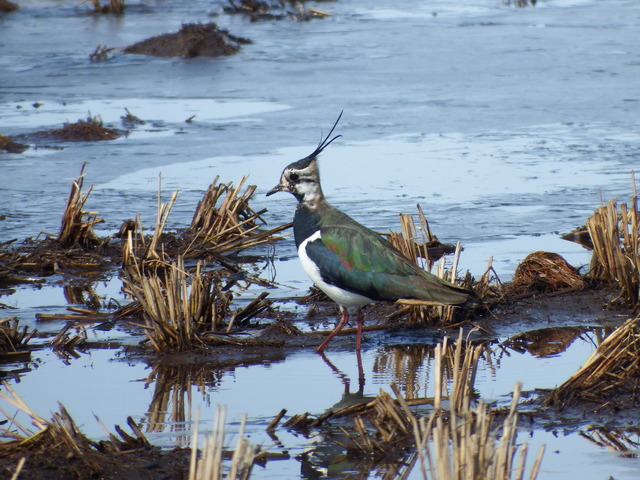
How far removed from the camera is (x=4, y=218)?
9820 millimetres

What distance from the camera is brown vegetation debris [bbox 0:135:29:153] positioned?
12.8 m

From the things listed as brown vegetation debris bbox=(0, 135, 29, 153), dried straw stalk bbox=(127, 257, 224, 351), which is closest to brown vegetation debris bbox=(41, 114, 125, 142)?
brown vegetation debris bbox=(0, 135, 29, 153)

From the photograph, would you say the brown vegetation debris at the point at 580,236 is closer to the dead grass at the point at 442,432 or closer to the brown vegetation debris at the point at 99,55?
the dead grass at the point at 442,432

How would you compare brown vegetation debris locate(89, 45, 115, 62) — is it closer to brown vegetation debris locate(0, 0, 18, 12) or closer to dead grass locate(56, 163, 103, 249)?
brown vegetation debris locate(0, 0, 18, 12)

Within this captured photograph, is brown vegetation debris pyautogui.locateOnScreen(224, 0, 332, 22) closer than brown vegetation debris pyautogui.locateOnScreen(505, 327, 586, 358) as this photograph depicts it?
No

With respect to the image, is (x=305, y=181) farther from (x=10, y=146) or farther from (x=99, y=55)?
(x=99, y=55)

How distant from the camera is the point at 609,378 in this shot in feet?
18.9

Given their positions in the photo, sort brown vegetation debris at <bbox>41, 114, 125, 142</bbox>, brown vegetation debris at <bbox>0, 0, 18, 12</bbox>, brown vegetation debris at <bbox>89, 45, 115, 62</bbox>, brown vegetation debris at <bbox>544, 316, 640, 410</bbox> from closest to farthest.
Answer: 1. brown vegetation debris at <bbox>544, 316, 640, 410</bbox>
2. brown vegetation debris at <bbox>41, 114, 125, 142</bbox>
3. brown vegetation debris at <bbox>89, 45, 115, 62</bbox>
4. brown vegetation debris at <bbox>0, 0, 18, 12</bbox>

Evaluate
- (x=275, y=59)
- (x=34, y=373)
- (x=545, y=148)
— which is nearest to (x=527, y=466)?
(x=34, y=373)

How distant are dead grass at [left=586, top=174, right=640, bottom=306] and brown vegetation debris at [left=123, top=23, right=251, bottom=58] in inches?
480

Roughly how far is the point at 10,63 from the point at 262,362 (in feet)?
42.5

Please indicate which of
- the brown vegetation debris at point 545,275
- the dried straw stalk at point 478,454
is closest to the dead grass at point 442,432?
the dried straw stalk at point 478,454

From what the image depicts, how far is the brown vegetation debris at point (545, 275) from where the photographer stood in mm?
7828

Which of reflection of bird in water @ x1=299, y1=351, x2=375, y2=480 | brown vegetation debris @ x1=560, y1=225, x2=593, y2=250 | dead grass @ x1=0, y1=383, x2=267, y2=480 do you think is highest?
dead grass @ x1=0, y1=383, x2=267, y2=480
